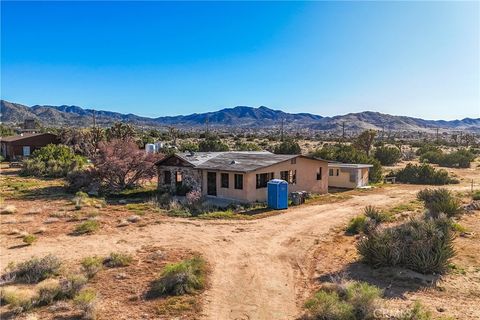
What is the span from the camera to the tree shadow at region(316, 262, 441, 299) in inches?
422

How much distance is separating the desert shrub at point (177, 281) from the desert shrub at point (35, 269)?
10.2ft

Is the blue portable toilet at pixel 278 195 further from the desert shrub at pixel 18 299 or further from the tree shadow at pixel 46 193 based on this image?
the desert shrub at pixel 18 299

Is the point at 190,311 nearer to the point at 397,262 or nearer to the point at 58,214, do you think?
the point at 397,262

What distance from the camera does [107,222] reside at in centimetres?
1870

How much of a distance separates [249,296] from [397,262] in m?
4.76

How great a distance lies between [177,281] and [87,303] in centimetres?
227

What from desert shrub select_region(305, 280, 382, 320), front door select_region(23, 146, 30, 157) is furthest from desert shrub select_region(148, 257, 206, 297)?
front door select_region(23, 146, 30, 157)

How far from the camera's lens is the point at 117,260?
12812 mm

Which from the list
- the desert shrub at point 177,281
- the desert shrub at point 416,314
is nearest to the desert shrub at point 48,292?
the desert shrub at point 177,281

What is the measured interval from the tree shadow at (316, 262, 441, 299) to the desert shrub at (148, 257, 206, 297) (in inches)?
132

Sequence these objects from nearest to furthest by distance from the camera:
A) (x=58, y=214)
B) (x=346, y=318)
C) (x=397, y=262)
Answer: (x=346, y=318), (x=397, y=262), (x=58, y=214)

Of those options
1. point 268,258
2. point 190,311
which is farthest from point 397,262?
point 190,311

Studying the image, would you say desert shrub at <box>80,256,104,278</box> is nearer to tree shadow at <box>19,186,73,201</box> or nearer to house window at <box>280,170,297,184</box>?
tree shadow at <box>19,186,73,201</box>

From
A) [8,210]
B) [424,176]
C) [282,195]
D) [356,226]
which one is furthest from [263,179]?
[424,176]
